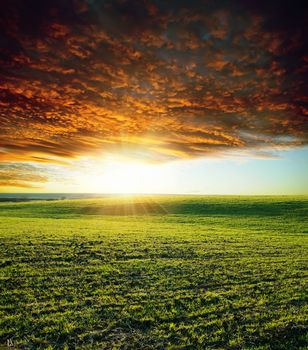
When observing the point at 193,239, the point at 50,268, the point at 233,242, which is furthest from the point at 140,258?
the point at 233,242

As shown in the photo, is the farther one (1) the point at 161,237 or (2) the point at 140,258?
(1) the point at 161,237

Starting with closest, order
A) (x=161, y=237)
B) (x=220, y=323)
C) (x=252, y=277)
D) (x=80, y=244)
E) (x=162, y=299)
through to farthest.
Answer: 1. (x=220, y=323)
2. (x=162, y=299)
3. (x=252, y=277)
4. (x=80, y=244)
5. (x=161, y=237)

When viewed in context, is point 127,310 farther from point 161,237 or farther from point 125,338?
point 161,237

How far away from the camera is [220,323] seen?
9.80 m

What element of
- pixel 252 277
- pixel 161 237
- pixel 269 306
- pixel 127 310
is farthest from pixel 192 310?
pixel 161 237

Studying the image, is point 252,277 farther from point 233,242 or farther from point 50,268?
point 50,268

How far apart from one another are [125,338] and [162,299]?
324 centimetres

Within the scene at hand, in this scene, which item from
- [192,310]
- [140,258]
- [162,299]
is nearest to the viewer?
[192,310]

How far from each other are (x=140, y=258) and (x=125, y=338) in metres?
9.51

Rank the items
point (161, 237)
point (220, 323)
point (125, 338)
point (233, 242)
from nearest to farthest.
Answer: point (125, 338) < point (220, 323) < point (233, 242) < point (161, 237)

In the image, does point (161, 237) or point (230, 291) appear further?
point (161, 237)

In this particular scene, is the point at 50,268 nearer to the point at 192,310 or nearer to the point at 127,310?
the point at 127,310

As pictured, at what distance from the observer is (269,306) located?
11.3 m

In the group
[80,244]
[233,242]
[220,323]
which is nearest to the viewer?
[220,323]
